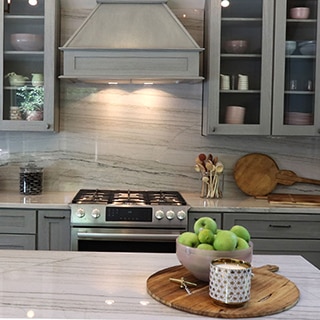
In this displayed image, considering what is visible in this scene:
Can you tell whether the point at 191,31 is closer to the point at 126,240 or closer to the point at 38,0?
the point at 38,0

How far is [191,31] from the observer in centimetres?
362

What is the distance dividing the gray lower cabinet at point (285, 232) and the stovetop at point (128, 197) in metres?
0.41

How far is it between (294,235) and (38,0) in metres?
2.41

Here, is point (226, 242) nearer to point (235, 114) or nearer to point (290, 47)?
→ point (235, 114)

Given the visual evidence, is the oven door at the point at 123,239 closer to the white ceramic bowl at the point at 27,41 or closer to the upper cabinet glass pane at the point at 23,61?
the upper cabinet glass pane at the point at 23,61

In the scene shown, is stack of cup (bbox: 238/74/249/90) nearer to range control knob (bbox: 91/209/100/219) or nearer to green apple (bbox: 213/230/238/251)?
range control knob (bbox: 91/209/100/219)

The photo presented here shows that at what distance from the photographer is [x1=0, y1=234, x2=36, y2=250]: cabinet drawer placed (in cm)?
305

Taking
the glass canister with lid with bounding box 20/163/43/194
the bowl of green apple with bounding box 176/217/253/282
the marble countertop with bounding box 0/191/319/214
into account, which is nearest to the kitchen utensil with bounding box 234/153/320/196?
the marble countertop with bounding box 0/191/319/214

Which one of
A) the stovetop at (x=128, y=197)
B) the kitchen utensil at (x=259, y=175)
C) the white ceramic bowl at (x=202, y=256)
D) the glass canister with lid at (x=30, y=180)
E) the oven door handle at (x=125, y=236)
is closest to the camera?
the white ceramic bowl at (x=202, y=256)

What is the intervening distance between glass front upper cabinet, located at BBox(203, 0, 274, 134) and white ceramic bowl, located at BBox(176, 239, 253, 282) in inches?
76.7

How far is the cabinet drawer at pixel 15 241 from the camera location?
305cm

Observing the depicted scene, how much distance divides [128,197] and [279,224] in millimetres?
1029

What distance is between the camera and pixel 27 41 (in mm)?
3354

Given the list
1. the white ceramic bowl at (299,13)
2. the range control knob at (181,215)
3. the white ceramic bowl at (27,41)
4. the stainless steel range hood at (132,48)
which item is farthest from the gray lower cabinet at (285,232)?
the white ceramic bowl at (27,41)
